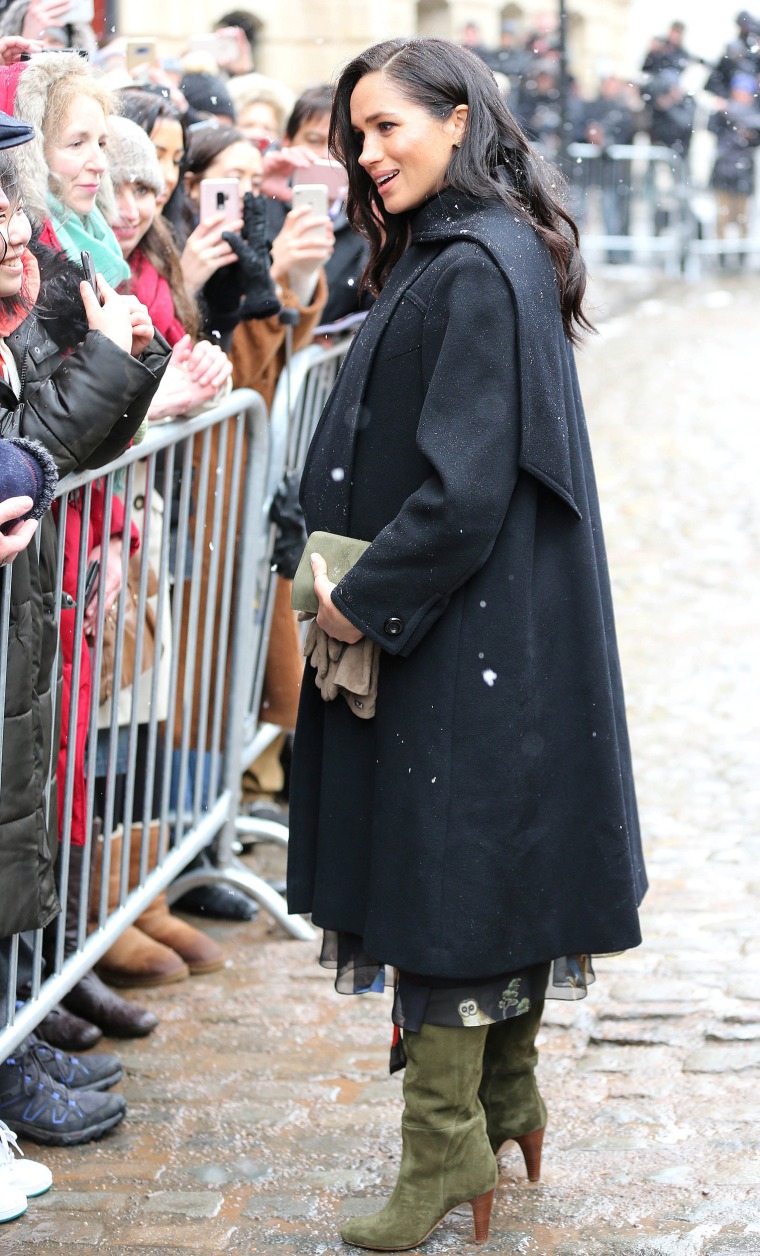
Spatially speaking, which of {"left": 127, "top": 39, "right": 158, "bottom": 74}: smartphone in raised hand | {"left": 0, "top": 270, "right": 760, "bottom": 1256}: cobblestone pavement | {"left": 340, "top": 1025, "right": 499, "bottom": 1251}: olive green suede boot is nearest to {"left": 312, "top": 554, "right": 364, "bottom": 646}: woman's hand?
{"left": 340, "top": 1025, "right": 499, "bottom": 1251}: olive green suede boot

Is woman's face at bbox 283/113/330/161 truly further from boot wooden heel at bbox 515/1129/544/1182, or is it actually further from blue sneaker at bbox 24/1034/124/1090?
boot wooden heel at bbox 515/1129/544/1182

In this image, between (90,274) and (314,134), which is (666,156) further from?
(90,274)

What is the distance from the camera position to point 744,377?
45.8ft

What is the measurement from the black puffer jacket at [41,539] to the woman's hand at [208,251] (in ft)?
4.62

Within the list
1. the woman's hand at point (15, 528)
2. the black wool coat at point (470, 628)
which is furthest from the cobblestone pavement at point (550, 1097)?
the woman's hand at point (15, 528)

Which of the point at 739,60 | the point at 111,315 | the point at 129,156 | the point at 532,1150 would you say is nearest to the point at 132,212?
the point at 129,156

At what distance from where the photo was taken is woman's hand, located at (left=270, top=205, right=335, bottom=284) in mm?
5184

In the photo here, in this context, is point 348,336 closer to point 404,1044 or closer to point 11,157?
point 11,157

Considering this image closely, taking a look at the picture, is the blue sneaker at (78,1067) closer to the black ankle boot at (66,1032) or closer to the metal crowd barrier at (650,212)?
the black ankle boot at (66,1032)

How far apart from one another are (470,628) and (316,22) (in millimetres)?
26705

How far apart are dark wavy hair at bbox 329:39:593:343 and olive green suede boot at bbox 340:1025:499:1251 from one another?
1.39 metres

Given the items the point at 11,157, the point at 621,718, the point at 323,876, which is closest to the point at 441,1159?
the point at 323,876

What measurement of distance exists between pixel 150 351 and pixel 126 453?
0.26 metres

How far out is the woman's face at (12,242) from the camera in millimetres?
3182
